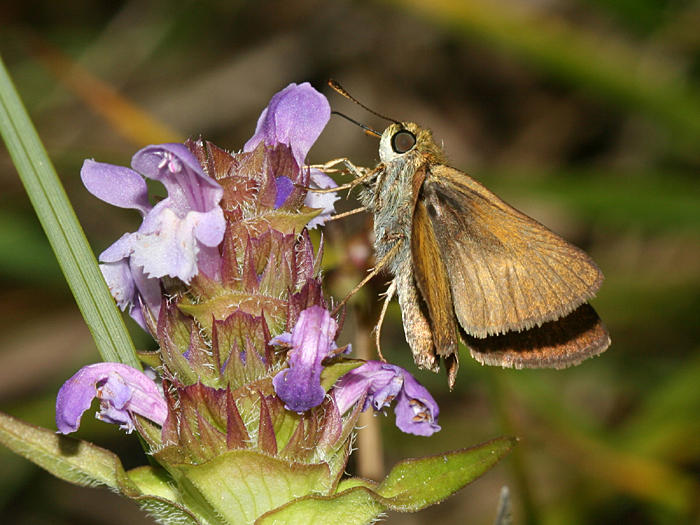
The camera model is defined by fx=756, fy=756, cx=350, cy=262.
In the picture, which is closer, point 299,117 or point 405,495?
point 405,495

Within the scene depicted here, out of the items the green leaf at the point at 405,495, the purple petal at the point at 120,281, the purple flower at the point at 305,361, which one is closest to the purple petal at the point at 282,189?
the purple flower at the point at 305,361

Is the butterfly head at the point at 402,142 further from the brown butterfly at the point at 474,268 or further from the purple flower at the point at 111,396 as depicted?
the purple flower at the point at 111,396

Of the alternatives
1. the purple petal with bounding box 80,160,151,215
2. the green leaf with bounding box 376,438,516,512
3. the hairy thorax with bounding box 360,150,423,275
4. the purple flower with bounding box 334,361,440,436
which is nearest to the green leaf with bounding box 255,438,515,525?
the green leaf with bounding box 376,438,516,512

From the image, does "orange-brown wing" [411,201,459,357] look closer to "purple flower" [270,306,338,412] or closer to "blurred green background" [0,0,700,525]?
"purple flower" [270,306,338,412]

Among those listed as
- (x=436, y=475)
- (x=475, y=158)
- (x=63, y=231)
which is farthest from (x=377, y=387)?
Answer: (x=475, y=158)

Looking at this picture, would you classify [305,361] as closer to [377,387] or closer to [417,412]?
[377,387]

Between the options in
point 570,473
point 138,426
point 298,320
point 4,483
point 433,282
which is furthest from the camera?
point 570,473

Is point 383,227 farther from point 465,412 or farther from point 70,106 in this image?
point 70,106

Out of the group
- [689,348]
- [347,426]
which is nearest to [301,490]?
[347,426]
